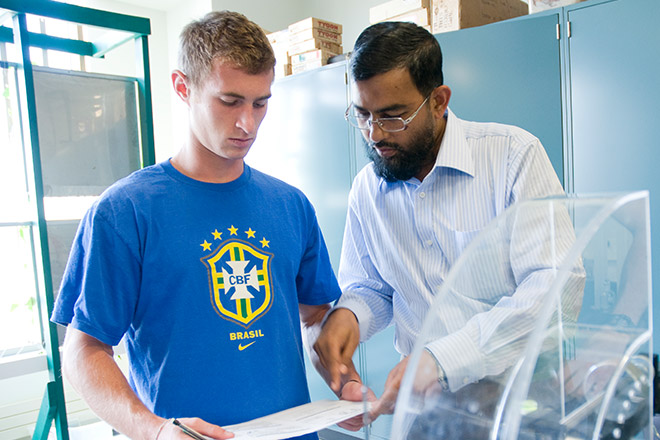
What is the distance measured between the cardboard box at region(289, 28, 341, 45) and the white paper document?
2.56m

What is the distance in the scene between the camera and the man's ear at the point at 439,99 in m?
1.24

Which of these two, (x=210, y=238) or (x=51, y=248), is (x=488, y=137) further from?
(x=51, y=248)

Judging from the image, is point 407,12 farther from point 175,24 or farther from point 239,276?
point 175,24

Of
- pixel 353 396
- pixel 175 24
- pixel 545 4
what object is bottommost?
pixel 353 396

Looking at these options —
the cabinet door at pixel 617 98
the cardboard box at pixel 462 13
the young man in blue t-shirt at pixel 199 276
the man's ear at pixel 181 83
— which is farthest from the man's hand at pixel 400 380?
the cardboard box at pixel 462 13

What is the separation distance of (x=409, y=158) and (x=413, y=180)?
70 mm

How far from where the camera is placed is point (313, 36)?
318cm

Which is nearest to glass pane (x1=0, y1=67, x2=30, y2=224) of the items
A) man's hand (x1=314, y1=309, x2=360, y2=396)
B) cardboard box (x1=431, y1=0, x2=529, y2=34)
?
man's hand (x1=314, y1=309, x2=360, y2=396)

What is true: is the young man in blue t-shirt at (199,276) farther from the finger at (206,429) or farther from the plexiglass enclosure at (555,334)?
the plexiglass enclosure at (555,334)

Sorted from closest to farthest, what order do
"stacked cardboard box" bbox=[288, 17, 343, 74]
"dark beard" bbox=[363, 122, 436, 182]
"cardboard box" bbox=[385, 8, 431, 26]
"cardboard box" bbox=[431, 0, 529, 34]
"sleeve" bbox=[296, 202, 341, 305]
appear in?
"dark beard" bbox=[363, 122, 436, 182] < "sleeve" bbox=[296, 202, 341, 305] < "cardboard box" bbox=[431, 0, 529, 34] < "cardboard box" bbox=[385, 8, 431, 26] < "stacked cardboard box" bbox=[288, 17, 343, 74]

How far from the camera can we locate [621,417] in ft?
1.96

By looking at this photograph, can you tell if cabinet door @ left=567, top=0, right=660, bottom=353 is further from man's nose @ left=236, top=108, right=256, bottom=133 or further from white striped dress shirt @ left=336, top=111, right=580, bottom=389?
man's nose @ left=236, top=108, right=256, bottom=133

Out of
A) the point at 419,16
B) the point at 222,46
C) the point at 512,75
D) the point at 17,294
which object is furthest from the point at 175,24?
the point at 222,46

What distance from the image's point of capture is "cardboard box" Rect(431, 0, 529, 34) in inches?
99.7
